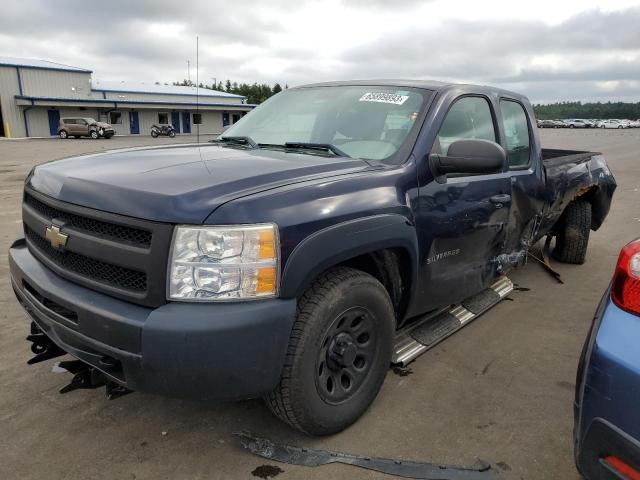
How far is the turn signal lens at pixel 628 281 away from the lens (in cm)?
162

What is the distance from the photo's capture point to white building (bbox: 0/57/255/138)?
1580 inches

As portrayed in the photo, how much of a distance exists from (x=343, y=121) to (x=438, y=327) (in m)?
1.51

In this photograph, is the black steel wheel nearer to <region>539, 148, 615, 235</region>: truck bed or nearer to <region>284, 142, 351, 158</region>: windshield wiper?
<region>284, 142, 351, 158</region>: windshield wiper

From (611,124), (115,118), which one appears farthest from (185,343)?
(611,124)

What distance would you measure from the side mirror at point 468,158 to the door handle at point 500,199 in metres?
0.54

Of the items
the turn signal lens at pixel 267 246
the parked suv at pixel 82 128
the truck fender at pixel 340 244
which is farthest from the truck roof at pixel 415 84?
the parked suv at pixel 82 128

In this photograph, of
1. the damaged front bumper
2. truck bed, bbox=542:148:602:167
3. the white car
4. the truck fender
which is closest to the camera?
the damaged front bumper

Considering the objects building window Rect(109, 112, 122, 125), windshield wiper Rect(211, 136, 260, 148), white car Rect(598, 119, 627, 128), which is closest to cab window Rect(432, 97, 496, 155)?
windshield wiper Rect(211, 136, 260, 148)

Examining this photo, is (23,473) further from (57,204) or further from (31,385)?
(57,204)

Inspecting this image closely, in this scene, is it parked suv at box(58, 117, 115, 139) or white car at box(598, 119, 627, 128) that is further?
white car at box(598, 119, 627, 128)

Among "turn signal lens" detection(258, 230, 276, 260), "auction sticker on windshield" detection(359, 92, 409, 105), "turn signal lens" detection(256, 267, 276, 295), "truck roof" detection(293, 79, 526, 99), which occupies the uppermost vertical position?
"truck roof" detection(293, 79, 526, 99)

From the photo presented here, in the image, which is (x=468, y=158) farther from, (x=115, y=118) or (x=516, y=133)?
(x=115, y=118)

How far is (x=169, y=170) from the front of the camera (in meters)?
2.38

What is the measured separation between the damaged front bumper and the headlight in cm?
5
